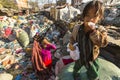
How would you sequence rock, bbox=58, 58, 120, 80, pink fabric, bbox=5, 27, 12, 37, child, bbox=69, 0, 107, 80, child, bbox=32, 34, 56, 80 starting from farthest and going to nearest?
pink fabric, bbox=5, 27, 12, 37 < child, bbox=32, 34, 56, 80 < rock, bbox=58, 58, 120, 80 < child, bbox=69, 0, 107, 80

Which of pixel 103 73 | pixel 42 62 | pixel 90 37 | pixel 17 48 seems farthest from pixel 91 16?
pixel 17 48

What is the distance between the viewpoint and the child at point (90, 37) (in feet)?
8.25

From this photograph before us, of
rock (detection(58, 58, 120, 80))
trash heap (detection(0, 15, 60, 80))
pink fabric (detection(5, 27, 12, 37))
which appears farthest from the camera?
pink fabric (detection(5, 27, 12, 37))

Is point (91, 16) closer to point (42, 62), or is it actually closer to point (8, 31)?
point (42, 62)

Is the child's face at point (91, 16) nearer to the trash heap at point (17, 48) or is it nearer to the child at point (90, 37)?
the child at point (90, 37)

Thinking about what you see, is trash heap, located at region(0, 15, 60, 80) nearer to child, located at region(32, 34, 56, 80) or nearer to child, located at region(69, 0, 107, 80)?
child, located at region(32, 34, 56, 80)

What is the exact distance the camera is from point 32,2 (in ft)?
99.5

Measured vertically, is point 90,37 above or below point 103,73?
above

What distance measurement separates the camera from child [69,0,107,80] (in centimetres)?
252

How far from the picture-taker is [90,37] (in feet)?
8.70

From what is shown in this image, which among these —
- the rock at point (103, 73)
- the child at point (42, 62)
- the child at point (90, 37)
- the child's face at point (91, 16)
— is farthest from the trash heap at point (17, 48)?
the child's face at point (91, 16)

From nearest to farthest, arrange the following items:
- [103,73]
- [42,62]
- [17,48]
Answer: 1. [103,73]
2. [42,62]
3. [17,48]

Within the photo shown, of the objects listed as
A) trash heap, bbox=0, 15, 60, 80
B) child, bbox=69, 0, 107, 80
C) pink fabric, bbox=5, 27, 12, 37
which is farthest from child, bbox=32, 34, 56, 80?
pink fabric, bbox=5, 27, 12, 37

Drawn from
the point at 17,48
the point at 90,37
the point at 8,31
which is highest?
the point at 90,37
